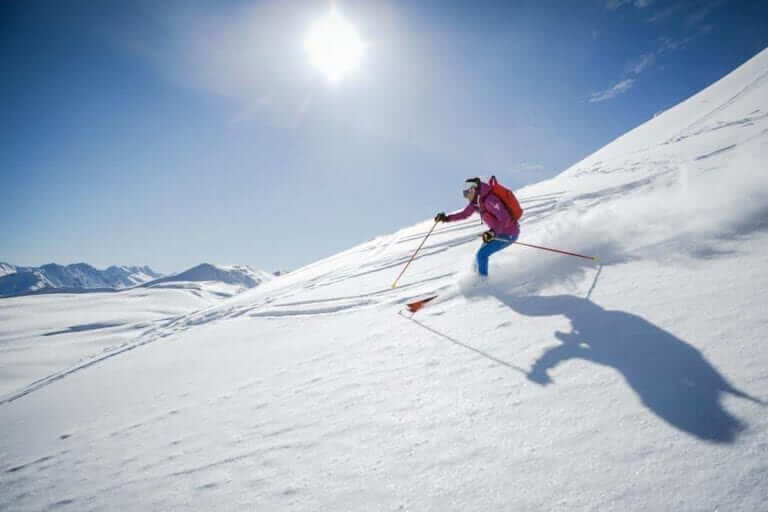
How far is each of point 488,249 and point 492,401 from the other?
162 inches

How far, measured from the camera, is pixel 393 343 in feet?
15.5

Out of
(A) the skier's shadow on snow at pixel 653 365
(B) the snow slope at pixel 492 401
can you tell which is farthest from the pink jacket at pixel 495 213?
(A) the skier's shadow on snow at pixel 653 365

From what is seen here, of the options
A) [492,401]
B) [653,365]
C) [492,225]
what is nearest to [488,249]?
[492,225]

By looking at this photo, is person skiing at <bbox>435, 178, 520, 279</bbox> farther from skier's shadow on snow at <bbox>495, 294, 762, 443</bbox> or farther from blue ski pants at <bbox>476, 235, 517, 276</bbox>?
→ skier's shadow on snow at <bbox>495, 294, 762, 443</bbox>

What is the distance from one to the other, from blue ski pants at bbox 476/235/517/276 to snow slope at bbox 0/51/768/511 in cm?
26

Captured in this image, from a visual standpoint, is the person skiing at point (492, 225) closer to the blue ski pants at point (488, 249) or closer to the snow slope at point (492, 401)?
the blue ski pants at point (488, 249)

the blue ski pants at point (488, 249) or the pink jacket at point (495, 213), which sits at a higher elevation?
the pink jacket at point (495, 213)

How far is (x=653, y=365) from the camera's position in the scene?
2.74 metres

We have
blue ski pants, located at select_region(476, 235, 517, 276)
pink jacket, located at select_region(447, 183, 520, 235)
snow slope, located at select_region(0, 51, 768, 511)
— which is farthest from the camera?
pink jacket, located at select_region(447, 183, 520, 235)

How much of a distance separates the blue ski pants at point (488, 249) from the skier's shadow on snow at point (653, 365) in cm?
221

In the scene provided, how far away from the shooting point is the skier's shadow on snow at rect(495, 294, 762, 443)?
2.08 metres

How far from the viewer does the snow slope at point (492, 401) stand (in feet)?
6.58

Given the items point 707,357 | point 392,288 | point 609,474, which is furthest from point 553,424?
point 392,288

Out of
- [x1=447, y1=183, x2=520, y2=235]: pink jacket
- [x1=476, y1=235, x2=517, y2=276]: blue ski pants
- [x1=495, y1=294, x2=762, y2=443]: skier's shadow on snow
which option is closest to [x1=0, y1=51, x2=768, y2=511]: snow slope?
[x1=495, y1=294, x2=762, y2=443]: skier's shadow on snow
